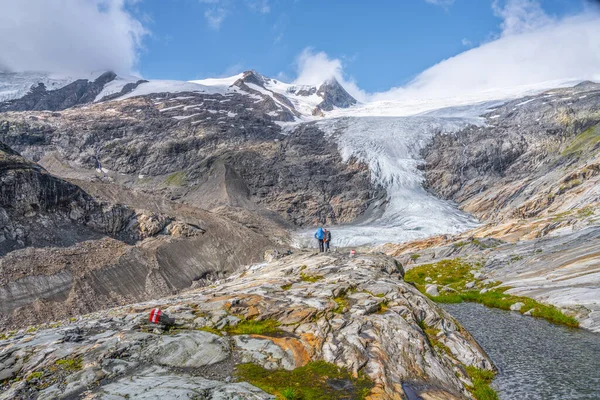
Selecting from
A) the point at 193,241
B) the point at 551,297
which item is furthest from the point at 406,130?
the point at 551,297

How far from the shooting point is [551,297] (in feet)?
121

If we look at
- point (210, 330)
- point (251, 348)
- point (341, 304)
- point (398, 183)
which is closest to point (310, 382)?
point (251, 348)

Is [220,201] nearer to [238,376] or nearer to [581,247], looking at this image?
[581,247]

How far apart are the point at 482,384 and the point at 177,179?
155 metres

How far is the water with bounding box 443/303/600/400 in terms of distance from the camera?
18.5m

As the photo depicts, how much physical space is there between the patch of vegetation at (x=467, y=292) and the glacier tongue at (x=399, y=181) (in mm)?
50387

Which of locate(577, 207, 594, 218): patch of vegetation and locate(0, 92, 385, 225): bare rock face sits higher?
locate(0, 92, 385, 225): bare rock face

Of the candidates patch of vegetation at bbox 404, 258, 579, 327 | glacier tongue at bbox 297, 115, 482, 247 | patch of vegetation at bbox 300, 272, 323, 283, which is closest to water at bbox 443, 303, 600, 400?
patch of vegetation at bbox 404, 258, 579, 327

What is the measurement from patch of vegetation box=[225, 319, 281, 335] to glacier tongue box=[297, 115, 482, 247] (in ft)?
324

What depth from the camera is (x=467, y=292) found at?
47406 mm

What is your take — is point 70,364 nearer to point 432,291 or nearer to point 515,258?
point 432,291

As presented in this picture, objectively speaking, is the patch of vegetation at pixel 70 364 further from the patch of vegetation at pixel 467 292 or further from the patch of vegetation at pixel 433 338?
the patch of vegetation at pixel 467 292

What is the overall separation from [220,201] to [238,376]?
129m

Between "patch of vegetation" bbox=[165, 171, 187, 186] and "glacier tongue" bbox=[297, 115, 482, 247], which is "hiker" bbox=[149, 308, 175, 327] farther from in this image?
"patch of vegetation" bbox=[165, 171, 187, 186]
